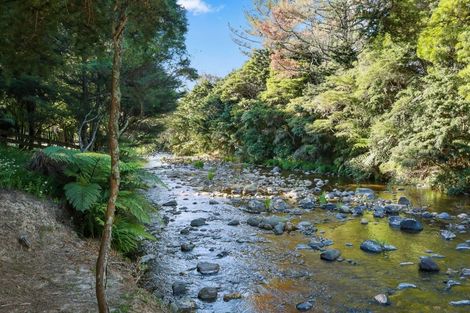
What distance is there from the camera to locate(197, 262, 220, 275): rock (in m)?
5.83

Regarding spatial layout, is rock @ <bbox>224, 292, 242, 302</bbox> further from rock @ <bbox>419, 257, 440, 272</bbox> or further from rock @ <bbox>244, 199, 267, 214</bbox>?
rock @ <bbox>244, 199, 267, 214</bbox>

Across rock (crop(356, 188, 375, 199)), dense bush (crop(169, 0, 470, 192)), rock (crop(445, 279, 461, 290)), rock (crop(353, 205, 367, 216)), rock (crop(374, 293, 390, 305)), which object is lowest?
rock (crop(374, 293, 390, 305))

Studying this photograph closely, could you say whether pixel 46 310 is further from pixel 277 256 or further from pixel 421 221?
pixel 421 221

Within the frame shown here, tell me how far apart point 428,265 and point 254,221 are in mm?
4151

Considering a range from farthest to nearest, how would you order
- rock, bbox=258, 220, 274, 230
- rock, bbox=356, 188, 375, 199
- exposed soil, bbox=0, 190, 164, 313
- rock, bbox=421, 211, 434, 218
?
rock, bbox=356, 188, 375, 199 < rock, bbox=421, 211, 434, 218 < rock, bbox=258, 220, 274, 230 < exposed soil, bbox=0, 190, 164, 313

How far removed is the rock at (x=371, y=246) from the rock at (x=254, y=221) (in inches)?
106

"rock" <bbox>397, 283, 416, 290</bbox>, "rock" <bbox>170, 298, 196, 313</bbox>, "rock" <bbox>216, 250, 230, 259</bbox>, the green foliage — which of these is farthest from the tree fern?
"rock" <bbox>397, 283, 416, 290</bbox>

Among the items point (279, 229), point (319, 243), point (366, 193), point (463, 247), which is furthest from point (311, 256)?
point (366, 193)

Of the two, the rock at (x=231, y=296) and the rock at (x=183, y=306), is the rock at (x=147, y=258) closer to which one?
the rock at (x=183, y=306)

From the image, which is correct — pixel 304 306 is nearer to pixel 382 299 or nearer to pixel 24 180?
pixel 382 299

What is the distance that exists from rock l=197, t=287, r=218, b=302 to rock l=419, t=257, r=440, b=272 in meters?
3.33

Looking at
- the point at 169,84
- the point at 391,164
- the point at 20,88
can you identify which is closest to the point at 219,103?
the point at 169,84

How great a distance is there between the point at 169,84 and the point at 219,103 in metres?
22.8

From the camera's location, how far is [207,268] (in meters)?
5.88
